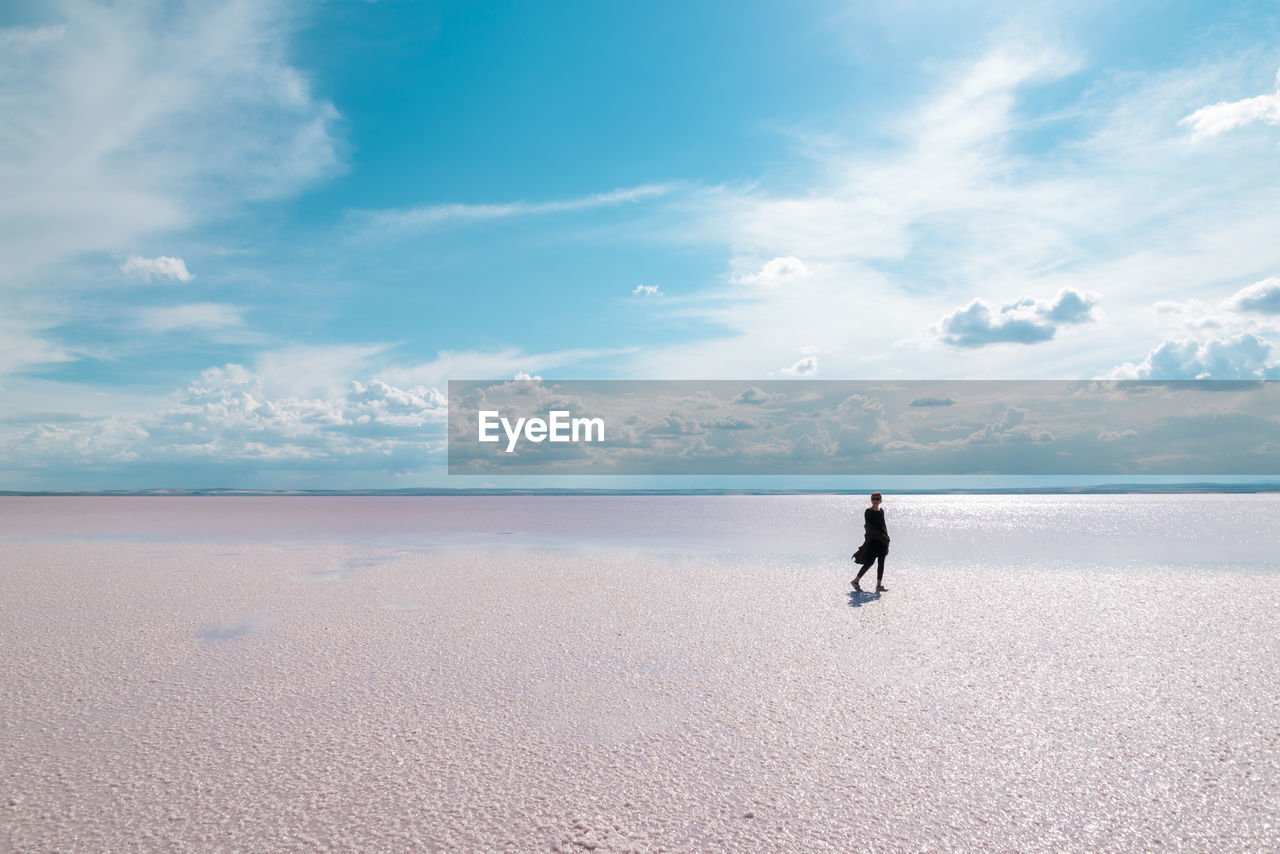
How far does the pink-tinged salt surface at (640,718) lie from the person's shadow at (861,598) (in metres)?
0.15

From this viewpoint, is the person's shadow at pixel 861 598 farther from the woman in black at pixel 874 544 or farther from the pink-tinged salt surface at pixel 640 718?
the woman in black at pixel 874 544

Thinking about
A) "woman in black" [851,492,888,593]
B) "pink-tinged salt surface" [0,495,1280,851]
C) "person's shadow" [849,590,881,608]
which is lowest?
"person's shadow" [849,590,881,608]

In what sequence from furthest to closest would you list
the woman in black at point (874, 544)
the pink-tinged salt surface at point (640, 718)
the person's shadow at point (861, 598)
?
the woman in black at point (874, 544) < the person's shadow at point (861, 598) < the pink-tinged salt surface at point (640, 718)

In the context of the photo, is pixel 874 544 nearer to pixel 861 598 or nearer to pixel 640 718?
pixel 861 598

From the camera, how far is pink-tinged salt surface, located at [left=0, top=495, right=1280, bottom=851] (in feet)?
15.8

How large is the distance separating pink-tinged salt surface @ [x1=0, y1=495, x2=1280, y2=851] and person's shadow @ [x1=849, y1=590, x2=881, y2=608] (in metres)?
0.15

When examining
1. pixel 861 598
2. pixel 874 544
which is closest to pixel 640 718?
pixel 861 598

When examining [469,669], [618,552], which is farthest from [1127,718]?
[618,552]

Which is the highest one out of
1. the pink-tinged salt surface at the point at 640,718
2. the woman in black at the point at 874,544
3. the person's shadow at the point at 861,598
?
the woman in black at the point at 874,544

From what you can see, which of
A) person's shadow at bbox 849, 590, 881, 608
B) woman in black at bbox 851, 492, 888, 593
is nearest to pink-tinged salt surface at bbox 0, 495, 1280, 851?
person's shadow at bbox 849, 590, 881, 608

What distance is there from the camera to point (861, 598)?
1295 centimetres

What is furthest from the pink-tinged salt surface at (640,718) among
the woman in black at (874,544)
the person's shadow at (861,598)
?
the woman in black at (874,544)

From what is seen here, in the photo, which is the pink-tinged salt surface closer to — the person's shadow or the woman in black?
the person's shadow

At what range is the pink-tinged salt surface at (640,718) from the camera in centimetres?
482
